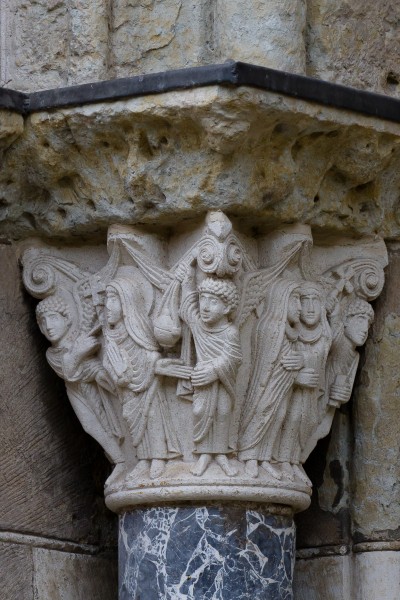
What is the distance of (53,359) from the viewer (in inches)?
157

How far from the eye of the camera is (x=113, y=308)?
3.83 metres

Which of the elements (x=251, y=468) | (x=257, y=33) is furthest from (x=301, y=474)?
(x=257, y=33)

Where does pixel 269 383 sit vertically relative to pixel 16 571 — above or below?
above

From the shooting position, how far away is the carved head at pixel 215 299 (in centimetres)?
Result: 370

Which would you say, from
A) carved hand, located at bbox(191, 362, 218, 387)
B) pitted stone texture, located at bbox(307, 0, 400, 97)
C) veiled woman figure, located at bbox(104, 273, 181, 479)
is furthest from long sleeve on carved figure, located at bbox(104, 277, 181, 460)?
pitted stone texture, located at bbox(307, 0, 400, 97)

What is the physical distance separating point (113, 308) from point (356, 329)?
610 millimetres

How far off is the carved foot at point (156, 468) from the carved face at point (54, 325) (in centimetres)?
41

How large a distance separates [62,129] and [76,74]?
0.54 feet

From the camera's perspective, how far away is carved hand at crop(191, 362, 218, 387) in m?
3.69

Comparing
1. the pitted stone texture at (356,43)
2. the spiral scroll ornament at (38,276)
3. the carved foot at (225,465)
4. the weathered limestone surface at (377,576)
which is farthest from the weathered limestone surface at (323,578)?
the pitted stone texture at (356,43)

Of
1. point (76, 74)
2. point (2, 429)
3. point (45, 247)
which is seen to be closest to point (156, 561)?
point (2, 429)

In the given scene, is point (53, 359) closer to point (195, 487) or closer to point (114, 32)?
point (195, 487)

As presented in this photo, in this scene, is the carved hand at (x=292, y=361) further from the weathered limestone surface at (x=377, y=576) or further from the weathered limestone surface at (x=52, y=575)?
the weathered limestone surface at (x=52, y=575)

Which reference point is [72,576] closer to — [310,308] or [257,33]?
[310,308]
